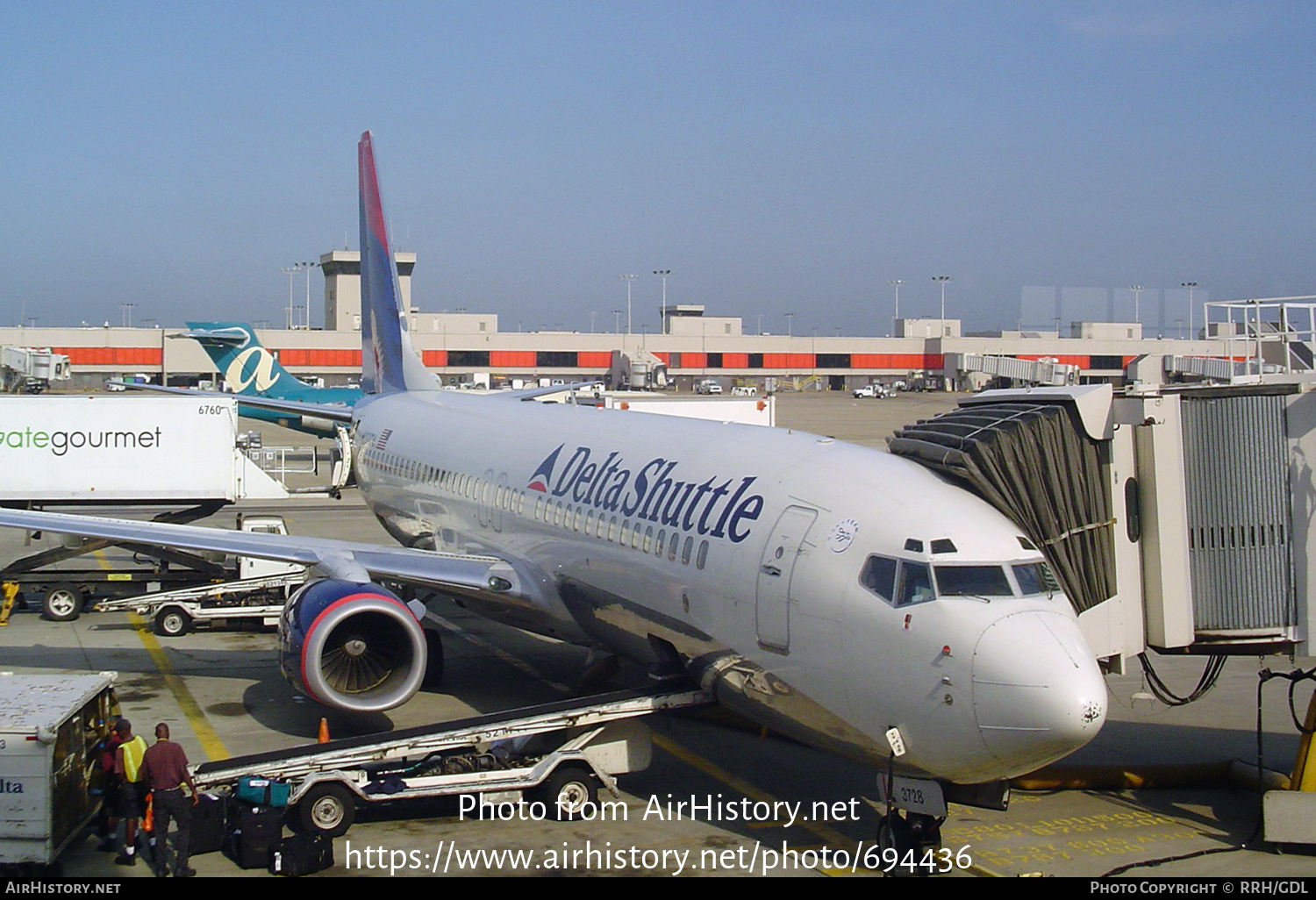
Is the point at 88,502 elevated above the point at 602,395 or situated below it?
below

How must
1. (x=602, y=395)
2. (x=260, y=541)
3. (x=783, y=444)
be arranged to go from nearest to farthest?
(x=783, y=444) < (x=260, y=541) < (x=602, y=395)

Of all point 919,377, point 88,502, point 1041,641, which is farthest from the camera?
point 919,377

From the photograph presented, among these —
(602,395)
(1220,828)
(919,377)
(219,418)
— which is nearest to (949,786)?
(1220,828)

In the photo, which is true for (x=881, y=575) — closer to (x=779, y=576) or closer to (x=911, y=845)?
(x=779, y=576)

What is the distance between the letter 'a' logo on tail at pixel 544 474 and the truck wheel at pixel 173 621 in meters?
9.47

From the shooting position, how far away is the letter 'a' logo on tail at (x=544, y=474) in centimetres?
1788

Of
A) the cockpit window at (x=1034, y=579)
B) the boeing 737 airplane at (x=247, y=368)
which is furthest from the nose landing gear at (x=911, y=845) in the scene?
the boeing 737 airplane at (x=247, y=368)

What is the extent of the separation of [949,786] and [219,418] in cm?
2016

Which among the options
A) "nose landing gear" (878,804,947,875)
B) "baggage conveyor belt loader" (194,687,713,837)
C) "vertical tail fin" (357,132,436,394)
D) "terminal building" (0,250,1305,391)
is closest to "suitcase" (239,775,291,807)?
"baggage conveyor belt loader" (194,687,713,837)

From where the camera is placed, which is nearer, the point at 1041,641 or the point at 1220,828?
the point at 1041,641

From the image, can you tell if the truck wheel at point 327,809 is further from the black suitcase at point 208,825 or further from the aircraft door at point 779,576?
the aircraft door at point 779,576

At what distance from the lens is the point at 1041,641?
1027 cm

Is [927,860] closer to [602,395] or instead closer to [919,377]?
[602,395]

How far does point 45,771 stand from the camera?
1141 cm
